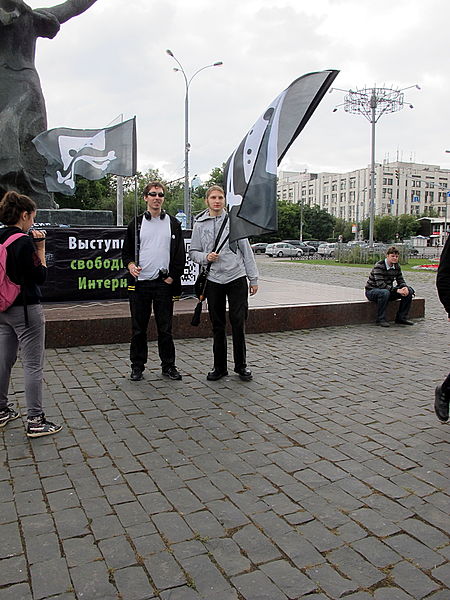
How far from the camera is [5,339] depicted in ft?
13.7

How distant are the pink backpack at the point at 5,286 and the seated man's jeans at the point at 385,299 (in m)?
6.65

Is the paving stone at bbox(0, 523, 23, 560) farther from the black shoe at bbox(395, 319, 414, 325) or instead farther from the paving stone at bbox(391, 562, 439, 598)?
the black shoe at bbox(395, 319, 414, 325)

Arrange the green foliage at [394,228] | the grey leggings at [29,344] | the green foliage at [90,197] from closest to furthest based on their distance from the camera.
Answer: the grey leggings at [29,344], the green foliage at [90,197], the green foliage at [394,228]

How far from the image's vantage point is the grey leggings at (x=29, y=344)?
409cm

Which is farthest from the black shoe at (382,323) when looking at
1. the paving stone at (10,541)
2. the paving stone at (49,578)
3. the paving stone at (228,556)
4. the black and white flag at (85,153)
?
the paving stone at (49,578)

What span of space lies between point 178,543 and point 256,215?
329cm

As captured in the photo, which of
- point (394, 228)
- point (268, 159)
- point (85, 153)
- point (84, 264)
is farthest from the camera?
point (394, 228)

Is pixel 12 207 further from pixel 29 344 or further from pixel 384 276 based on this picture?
pixel 384 276

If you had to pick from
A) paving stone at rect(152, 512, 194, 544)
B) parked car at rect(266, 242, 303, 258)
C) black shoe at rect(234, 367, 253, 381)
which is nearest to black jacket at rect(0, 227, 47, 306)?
paving stone at rect(152, 512, 194, 544)

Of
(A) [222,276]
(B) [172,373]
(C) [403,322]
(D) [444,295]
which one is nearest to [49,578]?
(D) [444,295]

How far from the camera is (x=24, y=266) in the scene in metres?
→ 4.01

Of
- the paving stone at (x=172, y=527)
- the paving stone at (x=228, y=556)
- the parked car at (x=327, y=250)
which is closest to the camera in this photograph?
the paving stone at (x=228, y=556)

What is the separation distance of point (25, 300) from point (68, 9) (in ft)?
33.7

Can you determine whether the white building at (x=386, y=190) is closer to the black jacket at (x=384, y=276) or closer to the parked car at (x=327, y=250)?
the parked car at (x=327, y=250)
